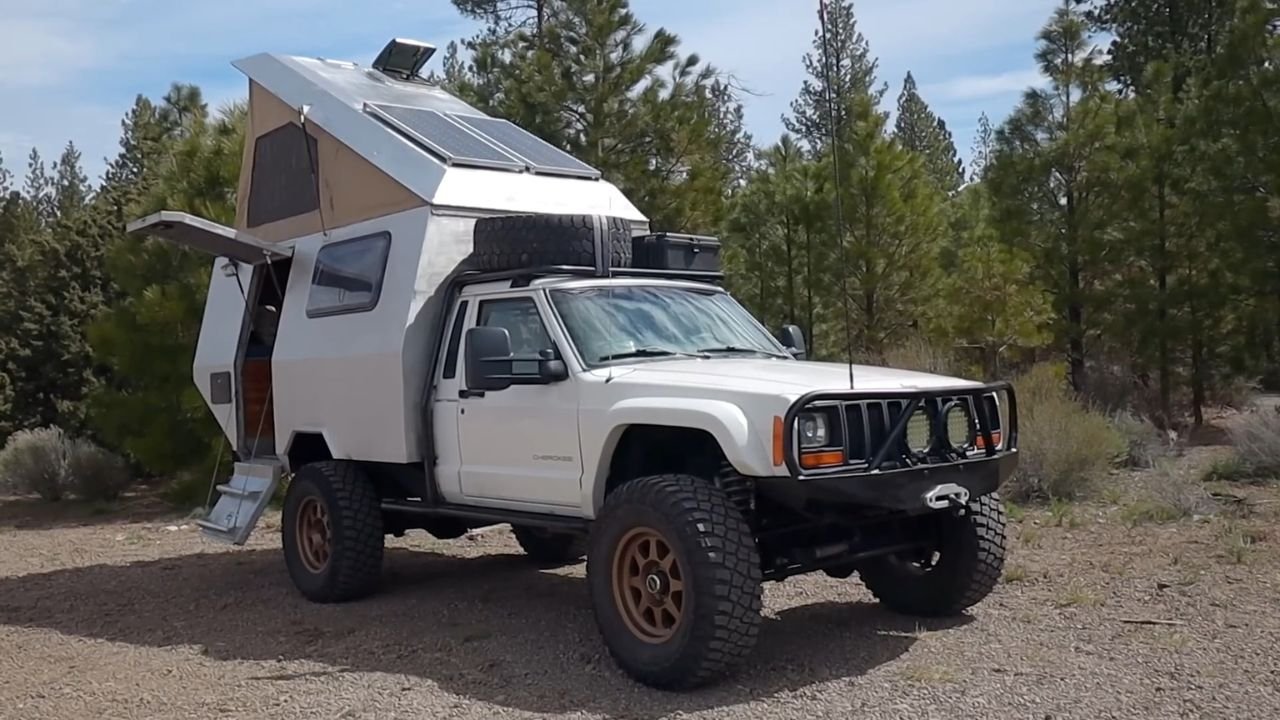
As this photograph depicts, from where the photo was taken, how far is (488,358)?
20.7ft

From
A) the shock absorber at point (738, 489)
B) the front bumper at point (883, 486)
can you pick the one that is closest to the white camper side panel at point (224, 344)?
A: the shock absorber at point (738, 489)

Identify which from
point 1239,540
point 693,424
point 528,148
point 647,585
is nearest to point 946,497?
point 693,424

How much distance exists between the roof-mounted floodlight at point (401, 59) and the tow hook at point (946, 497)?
5.82 m

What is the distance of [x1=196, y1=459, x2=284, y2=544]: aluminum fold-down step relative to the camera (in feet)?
28.0

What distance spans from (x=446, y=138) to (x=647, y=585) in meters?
3.70

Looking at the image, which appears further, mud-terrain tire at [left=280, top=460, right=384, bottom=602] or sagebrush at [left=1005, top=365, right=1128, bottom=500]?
sagebrush at [left=1005, top=365, right=1128, bottom=500]

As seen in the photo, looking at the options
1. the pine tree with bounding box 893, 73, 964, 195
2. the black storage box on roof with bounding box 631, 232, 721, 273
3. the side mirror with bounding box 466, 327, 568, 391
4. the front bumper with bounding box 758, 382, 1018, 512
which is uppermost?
the pine tree with bounding box 893, 73, 964, 195

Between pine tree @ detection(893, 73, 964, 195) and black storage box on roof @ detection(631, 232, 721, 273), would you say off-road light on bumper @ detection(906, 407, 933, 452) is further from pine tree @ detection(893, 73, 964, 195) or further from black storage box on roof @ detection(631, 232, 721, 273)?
pine tree @ detection(893, 73, 964, 195)

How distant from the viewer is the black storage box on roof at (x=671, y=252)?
748 centimetres

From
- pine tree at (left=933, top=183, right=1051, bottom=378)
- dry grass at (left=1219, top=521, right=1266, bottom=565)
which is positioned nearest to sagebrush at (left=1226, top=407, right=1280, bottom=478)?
dry grass at (left=1219, top=521, right=1266, bottom=565)

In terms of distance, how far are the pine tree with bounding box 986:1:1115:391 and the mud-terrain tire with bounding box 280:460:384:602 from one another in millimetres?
11548

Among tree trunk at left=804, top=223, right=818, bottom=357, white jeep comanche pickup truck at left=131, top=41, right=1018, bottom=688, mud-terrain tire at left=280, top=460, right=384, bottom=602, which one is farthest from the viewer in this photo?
tree trunk at left=804, top=223, right=818, bottom=357

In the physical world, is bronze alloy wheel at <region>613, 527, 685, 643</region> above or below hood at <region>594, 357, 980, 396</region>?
below

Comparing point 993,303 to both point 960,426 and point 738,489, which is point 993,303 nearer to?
point 960,426
